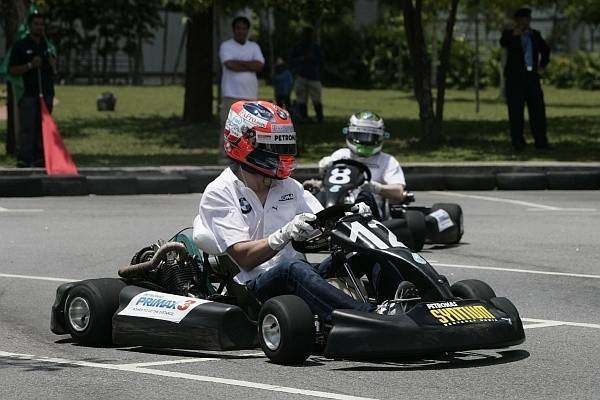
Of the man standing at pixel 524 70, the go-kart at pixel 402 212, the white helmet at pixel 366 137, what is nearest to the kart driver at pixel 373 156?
the white helmet at pixel 366 137

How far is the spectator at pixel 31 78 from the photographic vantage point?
16.2 metres

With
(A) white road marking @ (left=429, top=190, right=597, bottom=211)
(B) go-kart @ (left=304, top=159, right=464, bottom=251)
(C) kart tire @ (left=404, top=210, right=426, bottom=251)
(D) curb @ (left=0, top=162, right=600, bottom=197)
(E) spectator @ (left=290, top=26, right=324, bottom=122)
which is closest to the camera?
(B) go-kart @ (left=304, top=159, right=464, bottom=251)

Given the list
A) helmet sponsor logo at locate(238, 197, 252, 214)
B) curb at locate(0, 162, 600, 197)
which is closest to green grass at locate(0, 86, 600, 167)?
curb at locate(0, 162, 600, 197)

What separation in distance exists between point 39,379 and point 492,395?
6.47ft

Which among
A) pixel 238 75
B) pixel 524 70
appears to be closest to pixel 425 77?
pixel 524 70

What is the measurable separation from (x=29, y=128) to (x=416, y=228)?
6606 mm

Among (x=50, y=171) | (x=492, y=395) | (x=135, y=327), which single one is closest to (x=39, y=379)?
(x=135, y=327)

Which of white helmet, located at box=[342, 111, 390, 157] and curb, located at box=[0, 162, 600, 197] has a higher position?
white helmet, located at box=[342, 111, 390, 157]

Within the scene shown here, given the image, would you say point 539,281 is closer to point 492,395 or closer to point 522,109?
point 492,395

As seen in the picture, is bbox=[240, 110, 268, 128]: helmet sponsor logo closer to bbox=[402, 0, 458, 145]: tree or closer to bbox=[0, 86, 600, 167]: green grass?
bbox=[0, 86, 600, 167]: green grass

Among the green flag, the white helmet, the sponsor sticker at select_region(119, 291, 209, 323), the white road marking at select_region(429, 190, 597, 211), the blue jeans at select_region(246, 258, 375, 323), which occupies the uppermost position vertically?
the green flag

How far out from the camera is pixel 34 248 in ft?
36.7

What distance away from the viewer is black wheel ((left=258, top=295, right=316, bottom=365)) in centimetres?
639

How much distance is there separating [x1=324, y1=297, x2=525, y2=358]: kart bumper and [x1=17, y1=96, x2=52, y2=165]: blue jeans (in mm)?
10424
